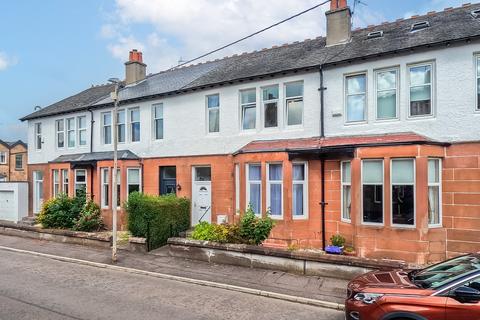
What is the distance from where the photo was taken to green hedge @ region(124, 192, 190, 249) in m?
14.2

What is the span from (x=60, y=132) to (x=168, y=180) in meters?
9.01

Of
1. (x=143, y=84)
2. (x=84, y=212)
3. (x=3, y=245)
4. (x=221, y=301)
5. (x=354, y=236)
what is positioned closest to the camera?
(x=221, y=301)

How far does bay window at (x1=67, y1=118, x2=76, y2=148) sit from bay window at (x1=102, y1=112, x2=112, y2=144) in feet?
8.34

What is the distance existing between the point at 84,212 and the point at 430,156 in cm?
1425

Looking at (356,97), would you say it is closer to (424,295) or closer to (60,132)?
(424,295)

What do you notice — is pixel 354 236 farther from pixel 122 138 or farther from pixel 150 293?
pixel 122 138

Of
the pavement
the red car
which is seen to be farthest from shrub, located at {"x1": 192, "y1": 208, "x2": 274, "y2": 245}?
the red car

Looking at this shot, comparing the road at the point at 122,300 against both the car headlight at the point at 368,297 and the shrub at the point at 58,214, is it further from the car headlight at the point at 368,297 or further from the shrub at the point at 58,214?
the shrub at the point at 58,214

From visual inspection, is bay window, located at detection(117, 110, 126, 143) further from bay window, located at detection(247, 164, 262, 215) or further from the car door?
the car door

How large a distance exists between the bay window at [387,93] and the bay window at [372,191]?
1817mm

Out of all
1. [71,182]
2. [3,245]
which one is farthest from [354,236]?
[71,182]

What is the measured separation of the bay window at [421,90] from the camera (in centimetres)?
1226

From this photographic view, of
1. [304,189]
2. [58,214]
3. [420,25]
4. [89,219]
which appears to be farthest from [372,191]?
[58,214]

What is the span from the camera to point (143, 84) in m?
22.1
